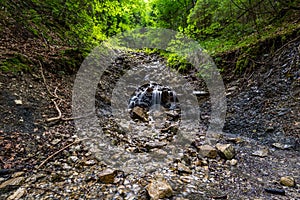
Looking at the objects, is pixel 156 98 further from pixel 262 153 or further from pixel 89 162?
pixel 89 162

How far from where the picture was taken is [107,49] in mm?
7059

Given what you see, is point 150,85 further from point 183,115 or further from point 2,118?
point 2,118

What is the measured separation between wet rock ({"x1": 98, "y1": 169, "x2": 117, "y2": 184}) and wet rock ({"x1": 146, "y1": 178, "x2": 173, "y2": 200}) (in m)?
0.46

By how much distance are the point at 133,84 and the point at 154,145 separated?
173 inches

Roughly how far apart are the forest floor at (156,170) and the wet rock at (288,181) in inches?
0.4

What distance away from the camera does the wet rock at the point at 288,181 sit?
1.91 meters

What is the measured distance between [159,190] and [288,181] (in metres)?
1.47

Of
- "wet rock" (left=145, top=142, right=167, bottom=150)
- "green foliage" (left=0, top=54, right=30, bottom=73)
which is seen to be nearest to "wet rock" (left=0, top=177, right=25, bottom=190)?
"wet rock" (left=145, top=142, right=167, bottom=150)

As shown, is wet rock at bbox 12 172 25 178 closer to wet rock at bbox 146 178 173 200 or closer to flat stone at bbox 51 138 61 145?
flat stone at bbox 51 138 61 145

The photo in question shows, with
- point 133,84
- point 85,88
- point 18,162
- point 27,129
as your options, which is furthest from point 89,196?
point 133,84


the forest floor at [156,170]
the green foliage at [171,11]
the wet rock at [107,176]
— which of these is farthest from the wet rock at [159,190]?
the green foliage at [171,11]

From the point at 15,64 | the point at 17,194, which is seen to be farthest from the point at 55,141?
the point at 15,64

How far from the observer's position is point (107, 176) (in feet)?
6.82

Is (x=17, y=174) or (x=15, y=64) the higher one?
(x=15, y=64)
